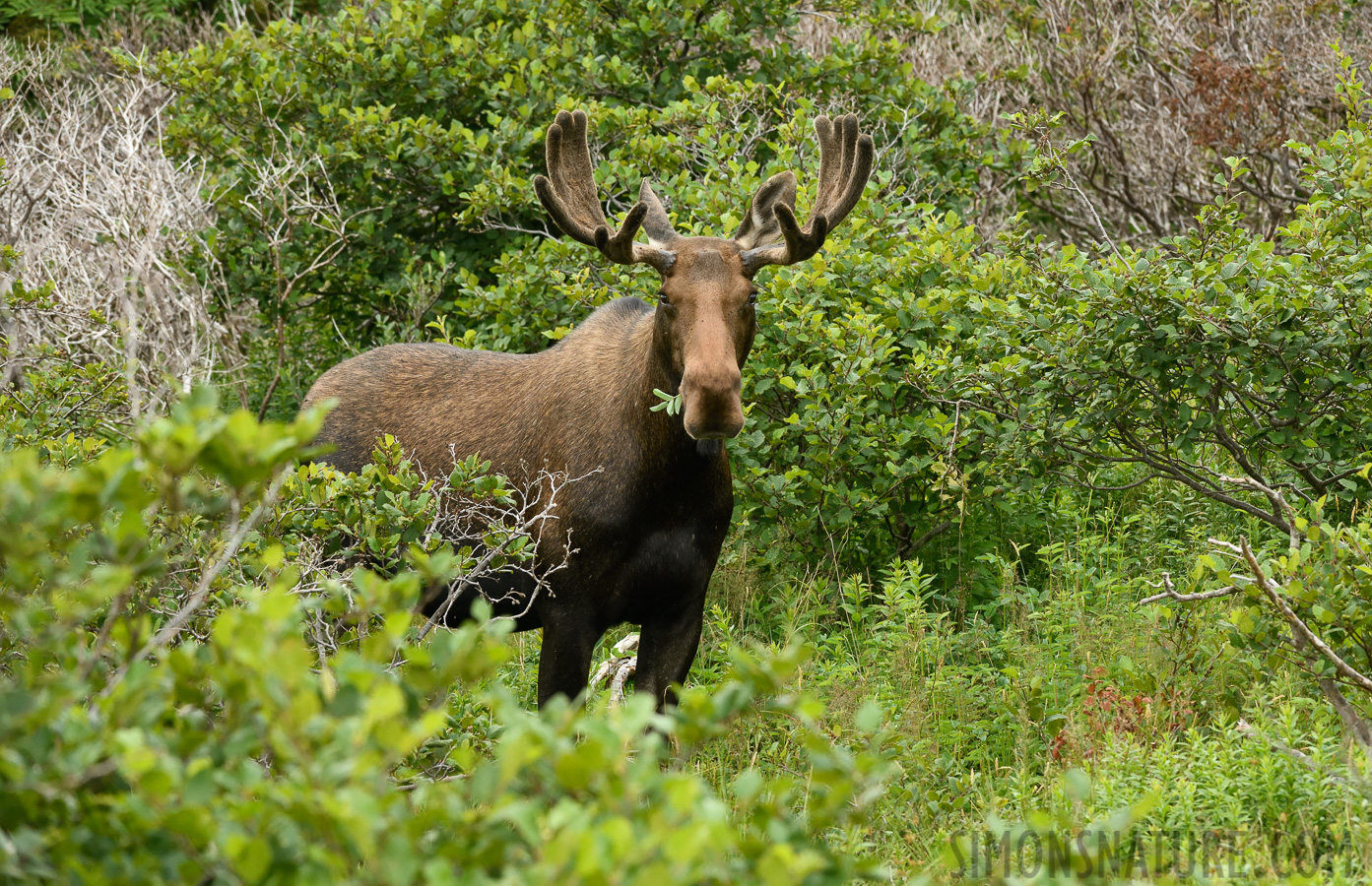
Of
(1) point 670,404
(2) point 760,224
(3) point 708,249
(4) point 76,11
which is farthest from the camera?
(4) point 76,11

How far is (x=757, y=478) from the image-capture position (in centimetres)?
654

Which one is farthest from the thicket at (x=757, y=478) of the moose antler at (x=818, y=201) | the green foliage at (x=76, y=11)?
the green foliage at (x=76, y=11)

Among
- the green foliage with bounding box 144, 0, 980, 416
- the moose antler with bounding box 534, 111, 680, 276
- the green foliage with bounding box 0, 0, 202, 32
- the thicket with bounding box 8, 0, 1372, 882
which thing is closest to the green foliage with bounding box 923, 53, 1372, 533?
the thicket with bounding box 8, 0, 1372, 882

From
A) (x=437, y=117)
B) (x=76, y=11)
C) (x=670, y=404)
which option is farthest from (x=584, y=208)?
(x=76, y=11)

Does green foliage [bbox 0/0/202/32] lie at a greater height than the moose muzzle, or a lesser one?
greater

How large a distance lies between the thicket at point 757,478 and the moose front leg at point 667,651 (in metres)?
0.30

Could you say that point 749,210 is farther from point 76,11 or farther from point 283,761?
point 76,11

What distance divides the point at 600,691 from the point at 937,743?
1.61 metres

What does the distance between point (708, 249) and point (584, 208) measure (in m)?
0.90

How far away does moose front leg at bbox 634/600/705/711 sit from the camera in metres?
5.21

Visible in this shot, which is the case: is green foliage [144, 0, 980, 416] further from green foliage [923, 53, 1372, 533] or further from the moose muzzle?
the moose muzzle

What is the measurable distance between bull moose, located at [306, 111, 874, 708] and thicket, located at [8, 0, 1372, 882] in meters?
0.42

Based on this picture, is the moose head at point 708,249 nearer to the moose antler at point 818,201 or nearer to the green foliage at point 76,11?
the moose antler at point 818,201

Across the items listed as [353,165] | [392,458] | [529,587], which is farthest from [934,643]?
[353,165]
